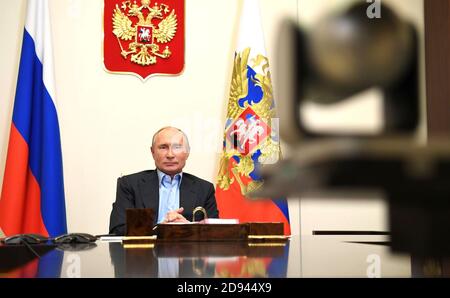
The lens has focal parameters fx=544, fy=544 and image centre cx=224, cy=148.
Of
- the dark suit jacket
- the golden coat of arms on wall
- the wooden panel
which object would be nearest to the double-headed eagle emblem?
the golden coat of arms on wall

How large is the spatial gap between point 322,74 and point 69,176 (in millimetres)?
4693

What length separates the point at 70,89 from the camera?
4660 mm

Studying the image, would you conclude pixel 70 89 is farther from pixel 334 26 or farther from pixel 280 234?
pixel 334 26

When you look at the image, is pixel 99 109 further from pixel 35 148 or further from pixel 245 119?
pixel 245 119

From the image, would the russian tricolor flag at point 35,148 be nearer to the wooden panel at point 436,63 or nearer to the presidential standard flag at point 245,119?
the presidential standard flag at point 245,119

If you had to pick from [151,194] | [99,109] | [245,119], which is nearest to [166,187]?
[151,194]

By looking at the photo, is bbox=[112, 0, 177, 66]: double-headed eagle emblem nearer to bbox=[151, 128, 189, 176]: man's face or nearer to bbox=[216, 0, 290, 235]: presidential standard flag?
bbox=[216, 0, 290, 235]: presidential standard flag

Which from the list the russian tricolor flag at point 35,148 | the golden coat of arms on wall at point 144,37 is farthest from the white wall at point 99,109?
the russian tricolor flag at point 35,148

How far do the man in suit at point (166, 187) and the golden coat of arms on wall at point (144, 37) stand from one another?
1.10 m

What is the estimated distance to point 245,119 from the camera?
4375 millimetres

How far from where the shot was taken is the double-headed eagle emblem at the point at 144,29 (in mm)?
4762

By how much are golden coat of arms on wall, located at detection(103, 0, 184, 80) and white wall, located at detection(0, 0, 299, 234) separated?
0.23 feet
